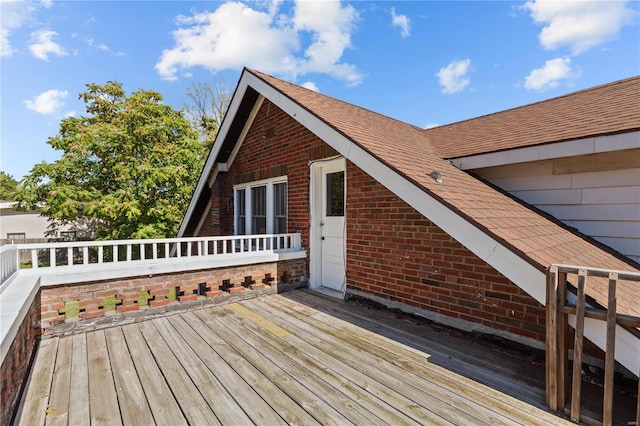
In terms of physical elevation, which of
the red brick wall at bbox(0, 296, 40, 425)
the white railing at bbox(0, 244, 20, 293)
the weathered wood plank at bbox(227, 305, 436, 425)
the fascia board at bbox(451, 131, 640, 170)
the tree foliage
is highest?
the tree foliage

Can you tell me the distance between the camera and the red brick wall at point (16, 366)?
1.84m

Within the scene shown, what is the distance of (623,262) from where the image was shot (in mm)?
3109

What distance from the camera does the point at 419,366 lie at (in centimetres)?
273

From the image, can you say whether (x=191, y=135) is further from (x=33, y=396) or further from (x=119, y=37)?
(x=33, y=396)

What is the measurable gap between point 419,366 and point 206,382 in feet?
6.51

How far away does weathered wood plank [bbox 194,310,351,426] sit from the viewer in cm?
203

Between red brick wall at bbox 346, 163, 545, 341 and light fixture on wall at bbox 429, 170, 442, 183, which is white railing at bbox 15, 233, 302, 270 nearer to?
red brick wall at bbox 346, 163, 545, 341

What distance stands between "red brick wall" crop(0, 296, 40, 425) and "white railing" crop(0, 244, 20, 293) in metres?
0.39

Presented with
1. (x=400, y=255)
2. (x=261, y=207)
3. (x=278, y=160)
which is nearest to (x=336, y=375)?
(x=400, y=255)

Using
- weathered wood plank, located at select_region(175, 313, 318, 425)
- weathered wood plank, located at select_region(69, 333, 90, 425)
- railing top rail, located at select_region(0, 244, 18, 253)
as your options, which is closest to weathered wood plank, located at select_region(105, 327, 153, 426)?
weathered wood plank, located at select_region(69, 333, 90, 425)

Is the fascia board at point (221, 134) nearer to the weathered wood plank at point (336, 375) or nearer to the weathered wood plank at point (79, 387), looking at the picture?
the weathered wood plank at point (336, 375)

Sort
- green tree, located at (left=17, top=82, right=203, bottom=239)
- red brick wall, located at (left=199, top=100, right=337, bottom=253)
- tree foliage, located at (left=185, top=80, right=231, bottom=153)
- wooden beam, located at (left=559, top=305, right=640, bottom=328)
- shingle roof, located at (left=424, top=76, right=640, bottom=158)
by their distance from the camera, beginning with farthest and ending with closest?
1. tree foliage, located at (left=185, top=80, right=231, bottom=153)
2. green tree, located at (left=17, top=82, right=203, bottom=239)
3. red brick wall, located at (left=199, top=100, right=337, bottom=253)
4. shingle roof, located at (left=424, top=76, right=640, bottom=158)
5. wooden beam, located at (left=559, top=305, right=640, bottom=328)

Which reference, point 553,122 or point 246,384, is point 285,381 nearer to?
point 246,384

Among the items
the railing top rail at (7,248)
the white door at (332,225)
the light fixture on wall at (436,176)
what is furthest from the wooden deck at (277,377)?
the light fixture on wall at (436,176)
